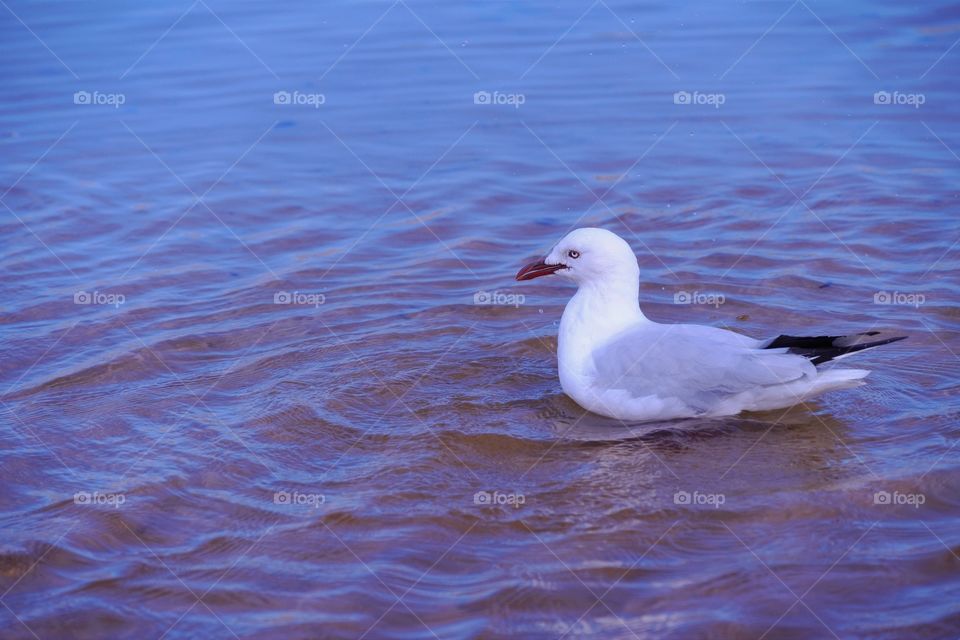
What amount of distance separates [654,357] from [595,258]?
0.65m

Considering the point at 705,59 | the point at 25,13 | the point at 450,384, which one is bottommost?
the point at 450,384

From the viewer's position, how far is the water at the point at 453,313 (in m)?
4.60

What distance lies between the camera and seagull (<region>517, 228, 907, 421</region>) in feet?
18.4

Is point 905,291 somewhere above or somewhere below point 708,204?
below

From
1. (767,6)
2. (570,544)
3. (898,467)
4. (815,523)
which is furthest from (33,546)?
(767,6)

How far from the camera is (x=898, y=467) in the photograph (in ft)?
17.4

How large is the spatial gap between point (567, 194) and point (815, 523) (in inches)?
181

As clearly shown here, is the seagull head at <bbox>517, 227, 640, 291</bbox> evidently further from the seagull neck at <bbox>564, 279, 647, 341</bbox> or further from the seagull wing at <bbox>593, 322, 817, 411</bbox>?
the seagull wing at <bbox>593, 322, 817, 411</bbox>

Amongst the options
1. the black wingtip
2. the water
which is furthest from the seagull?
the water

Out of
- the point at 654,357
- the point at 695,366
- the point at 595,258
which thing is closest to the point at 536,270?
the point at 595,258

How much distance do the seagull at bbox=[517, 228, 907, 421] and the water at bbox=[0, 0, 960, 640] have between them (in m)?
0.16

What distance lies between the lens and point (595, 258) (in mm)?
6109

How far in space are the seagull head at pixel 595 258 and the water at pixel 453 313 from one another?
2.29 ft

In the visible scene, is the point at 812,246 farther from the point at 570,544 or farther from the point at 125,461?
the point at 125,461
